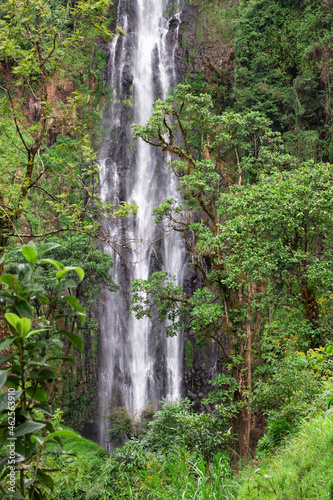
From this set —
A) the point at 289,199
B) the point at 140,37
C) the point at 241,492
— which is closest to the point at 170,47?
the point at 140,37

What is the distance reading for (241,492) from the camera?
3.00m

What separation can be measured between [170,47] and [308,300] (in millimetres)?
15242

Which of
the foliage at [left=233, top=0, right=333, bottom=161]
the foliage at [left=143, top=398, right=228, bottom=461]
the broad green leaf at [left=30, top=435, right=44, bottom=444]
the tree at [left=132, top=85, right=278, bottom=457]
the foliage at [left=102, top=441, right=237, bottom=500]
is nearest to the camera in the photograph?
the broad green leaf at [left=30, top=435, right=44, bottom=444]

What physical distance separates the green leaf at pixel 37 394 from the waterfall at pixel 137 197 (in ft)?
38.7

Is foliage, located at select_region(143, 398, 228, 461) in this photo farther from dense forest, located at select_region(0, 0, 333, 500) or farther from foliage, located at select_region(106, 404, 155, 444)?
foliage, located at select_region(106, 404, 155, 444)

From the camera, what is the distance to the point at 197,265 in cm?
888

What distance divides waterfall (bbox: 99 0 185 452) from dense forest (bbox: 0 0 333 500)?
37 cm

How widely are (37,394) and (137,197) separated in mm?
15605

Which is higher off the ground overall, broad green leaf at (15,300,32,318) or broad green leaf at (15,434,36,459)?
broad green leaf at (15,300,32,318)

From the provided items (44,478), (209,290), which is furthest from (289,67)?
(44,478)

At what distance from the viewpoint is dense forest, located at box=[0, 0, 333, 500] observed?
7.57 feet

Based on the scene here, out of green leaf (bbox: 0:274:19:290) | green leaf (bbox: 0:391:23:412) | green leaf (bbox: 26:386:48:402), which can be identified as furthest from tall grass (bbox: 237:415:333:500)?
green leaf (bbox: 0:274:19:290)

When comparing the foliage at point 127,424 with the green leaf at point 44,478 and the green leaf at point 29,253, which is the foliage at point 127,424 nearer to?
the green leaf at point 44,478

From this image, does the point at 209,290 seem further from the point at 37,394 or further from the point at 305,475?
the point at 37,394
